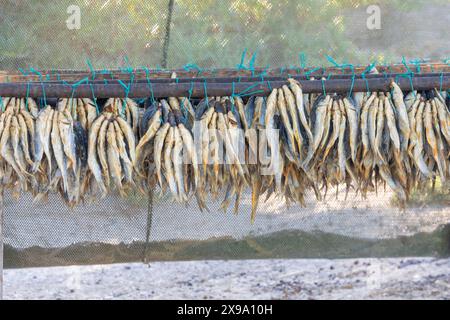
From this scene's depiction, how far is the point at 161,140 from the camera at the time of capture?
5.15ft

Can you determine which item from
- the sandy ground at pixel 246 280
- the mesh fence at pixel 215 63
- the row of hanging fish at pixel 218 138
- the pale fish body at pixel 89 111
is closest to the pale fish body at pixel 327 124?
the row of hanging fish at pixel 218 138

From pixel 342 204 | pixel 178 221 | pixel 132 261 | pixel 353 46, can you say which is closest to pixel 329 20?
pixel 353 46

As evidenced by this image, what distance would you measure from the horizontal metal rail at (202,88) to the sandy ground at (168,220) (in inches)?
45.5

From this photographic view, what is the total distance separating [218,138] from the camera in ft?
5.24

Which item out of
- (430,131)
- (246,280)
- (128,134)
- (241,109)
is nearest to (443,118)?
(430,131)

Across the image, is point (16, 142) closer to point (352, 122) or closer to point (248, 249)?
point (352, 122)

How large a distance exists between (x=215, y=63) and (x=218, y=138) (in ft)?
4.55

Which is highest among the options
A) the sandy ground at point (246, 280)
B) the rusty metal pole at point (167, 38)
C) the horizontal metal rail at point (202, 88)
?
the rusty metal pole at point (167, 38)

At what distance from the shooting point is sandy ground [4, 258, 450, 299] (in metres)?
3.34

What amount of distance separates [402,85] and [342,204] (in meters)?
1.43

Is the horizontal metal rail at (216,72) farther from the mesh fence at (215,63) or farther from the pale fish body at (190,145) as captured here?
the mesh fence at (215,63)

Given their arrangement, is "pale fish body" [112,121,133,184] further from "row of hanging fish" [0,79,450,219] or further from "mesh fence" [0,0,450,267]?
"mesh fence" [0,0,450,267]

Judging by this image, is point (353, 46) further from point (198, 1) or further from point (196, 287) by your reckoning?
point (196, 287)

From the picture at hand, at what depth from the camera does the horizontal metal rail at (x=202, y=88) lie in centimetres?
158
